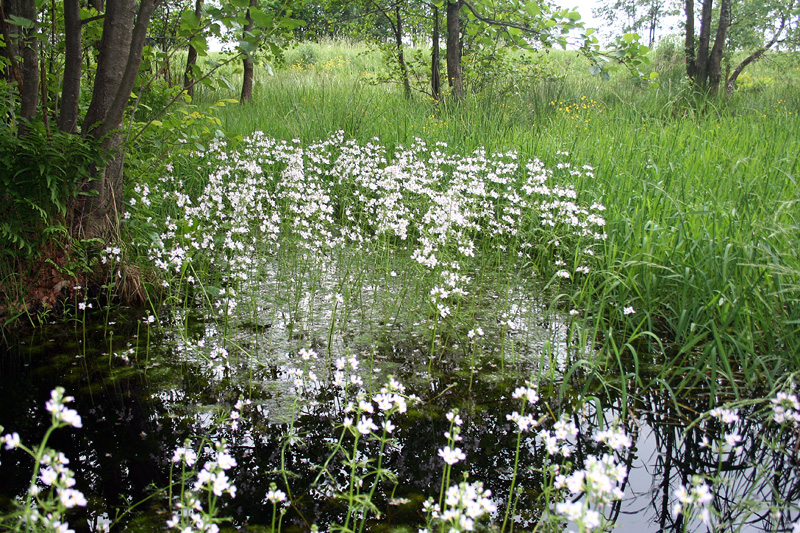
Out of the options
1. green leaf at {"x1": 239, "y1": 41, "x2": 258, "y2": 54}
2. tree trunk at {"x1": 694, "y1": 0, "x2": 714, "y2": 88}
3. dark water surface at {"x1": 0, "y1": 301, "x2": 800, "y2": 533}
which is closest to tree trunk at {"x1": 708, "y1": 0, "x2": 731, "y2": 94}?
tree trunk at {"x1": 694, "y1": 0, "x2": 714, "y2": 88}

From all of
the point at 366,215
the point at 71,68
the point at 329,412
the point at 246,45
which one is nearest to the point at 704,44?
the point at 366,215

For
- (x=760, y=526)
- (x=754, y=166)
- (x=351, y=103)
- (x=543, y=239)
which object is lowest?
(x=760, y=526)

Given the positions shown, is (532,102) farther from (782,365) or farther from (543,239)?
(782,365)

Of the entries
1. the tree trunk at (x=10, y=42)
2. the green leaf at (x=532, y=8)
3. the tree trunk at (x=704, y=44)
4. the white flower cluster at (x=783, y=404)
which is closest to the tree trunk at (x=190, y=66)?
the tree trunk at (x=10, y=42)

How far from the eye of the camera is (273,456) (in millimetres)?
2350

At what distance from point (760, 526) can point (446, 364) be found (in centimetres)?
173

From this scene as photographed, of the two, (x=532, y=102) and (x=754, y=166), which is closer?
(x=754, y=166)

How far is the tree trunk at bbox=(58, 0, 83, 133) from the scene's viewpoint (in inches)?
151

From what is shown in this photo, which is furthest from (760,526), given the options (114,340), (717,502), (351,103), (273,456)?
(351,103)

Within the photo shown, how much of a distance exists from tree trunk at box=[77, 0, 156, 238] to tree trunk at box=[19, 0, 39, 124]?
405 mm

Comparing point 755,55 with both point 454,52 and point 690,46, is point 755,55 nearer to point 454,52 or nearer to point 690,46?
point 690,46

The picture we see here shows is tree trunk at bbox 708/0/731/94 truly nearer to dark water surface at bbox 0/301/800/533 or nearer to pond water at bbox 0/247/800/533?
pond water at bbox 0/247/800/533

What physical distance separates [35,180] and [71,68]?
960 mm

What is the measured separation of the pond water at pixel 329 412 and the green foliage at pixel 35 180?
637 millimetres
